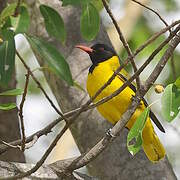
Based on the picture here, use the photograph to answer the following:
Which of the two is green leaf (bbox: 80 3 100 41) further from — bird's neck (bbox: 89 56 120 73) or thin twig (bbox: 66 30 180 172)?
bird's neck (bbox: 89 56 120 73)

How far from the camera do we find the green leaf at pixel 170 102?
2.14 metres

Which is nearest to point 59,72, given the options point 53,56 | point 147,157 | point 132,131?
point 53,56

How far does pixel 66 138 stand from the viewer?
15.9 feet

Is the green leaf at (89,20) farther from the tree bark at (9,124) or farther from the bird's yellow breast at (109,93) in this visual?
the tree bark at (9,124)

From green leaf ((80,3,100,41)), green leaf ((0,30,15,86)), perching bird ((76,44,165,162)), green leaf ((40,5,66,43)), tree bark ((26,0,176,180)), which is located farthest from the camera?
perching bird ((76,44,165,162))

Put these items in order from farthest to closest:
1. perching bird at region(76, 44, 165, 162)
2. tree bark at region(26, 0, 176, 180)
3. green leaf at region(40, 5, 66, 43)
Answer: perching bird at region(76, 44, 165, 162)
tree bark at region(26, 0, 176, 180)
green leaf at region(40, 5, 66, 43)

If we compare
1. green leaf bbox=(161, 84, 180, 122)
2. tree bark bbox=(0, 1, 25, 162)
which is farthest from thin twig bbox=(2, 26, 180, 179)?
tree bark bbox=(0, 1, 25, 162)

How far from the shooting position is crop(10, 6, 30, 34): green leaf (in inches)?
84.6

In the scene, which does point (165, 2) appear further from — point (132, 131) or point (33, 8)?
point (132, 131)

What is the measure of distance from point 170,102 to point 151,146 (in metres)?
1.55

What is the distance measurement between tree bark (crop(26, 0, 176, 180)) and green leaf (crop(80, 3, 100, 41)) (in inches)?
40.0

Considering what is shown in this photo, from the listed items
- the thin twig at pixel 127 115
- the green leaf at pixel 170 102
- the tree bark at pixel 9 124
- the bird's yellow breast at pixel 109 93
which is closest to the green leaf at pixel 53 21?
the thin twig at pixel 127 115

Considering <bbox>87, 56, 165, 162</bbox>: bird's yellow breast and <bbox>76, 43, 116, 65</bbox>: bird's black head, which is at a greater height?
<bbox>76, 43, 116, 65</bbox>: bird's black head

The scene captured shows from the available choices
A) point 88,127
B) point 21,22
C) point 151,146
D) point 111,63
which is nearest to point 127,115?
point 21,22
